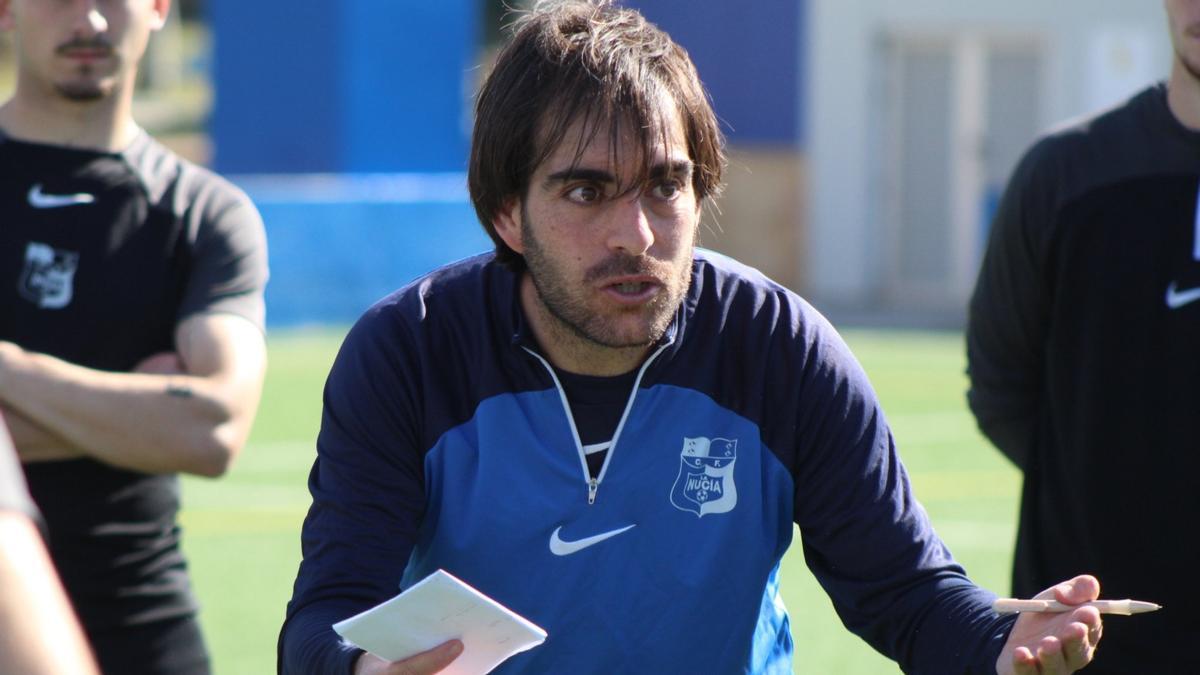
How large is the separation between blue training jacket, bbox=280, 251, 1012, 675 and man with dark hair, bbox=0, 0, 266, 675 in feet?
3.71

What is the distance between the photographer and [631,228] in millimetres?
3277

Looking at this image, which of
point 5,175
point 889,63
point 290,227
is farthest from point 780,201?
point 5,175

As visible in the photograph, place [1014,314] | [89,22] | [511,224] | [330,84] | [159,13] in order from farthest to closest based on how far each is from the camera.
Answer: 1. [330,84]
2. [159,13]
3. [89,22]
4. [1014,314]
5. [511,224]

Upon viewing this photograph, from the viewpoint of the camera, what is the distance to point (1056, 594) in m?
3.11

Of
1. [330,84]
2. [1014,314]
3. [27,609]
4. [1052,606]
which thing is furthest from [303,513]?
[330,84]

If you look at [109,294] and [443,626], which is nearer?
[443,626]

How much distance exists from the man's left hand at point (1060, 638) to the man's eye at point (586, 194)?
1018 millimetres

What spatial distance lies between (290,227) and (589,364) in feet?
52.2

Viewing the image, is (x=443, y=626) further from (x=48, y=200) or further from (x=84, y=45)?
(x=84, y=45)

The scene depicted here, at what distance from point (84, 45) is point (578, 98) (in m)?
1.65

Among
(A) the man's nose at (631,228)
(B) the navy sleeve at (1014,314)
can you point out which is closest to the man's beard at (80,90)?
(A) the man's nose at (631,228)

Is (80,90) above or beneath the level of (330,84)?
above

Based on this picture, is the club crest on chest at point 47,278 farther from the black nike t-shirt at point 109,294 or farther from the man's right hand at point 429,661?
the man's right hand at point 429,661

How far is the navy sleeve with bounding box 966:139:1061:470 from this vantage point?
4184 millimetres
